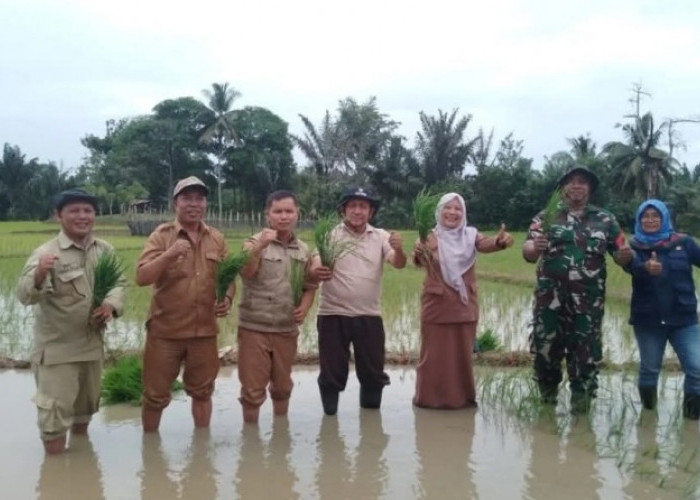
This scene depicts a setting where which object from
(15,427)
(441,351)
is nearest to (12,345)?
(15,427)

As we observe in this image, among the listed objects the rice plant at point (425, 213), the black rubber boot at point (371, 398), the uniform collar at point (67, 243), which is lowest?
the black rubber boot at point (371, 398)

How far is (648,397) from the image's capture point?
4.91 metres

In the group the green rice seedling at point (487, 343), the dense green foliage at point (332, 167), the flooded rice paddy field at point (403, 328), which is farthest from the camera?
the dense green foliage at point (332, 167)

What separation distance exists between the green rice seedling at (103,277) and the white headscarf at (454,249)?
1992 millimetres

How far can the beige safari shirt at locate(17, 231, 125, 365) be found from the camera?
401 cm

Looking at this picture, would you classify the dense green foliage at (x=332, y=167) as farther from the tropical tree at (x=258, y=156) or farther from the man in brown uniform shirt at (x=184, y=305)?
the man in brown uniform shirt at (x=184, y=305)

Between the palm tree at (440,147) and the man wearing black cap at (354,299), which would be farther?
the palm tree at (440,147)

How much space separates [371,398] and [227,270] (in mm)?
1433

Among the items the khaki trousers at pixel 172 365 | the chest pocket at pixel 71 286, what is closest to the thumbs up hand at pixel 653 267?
the khaki trousers at pixel 172 365

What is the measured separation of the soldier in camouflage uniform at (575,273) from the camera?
15.4 ft

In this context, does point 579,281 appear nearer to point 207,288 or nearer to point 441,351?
point 441,351

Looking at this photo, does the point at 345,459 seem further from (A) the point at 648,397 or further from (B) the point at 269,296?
(A) the point at 648,397

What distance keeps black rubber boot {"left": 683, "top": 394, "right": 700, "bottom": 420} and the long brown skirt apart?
1319mm

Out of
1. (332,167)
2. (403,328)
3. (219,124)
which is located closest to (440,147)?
(332,167)
